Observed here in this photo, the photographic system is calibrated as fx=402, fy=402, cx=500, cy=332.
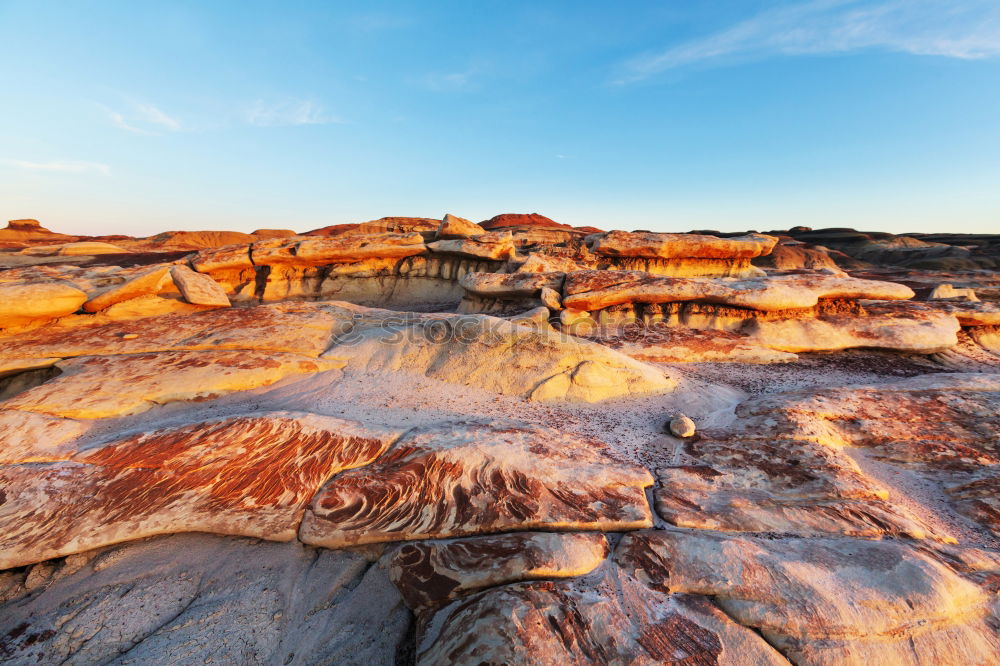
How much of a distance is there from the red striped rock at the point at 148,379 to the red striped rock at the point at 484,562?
361 centimetres

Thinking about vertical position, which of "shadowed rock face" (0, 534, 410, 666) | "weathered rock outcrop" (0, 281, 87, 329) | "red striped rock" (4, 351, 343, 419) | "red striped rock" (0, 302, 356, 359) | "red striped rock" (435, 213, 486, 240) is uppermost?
"red striped rock" (435, 213, 486, 240)

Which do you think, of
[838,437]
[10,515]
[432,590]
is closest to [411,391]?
[432,590]

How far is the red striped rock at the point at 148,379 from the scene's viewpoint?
4.38 metres

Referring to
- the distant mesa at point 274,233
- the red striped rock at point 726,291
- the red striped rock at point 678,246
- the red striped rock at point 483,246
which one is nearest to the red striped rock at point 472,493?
the red striped rock at point 726,291

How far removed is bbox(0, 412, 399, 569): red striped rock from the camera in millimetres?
2979

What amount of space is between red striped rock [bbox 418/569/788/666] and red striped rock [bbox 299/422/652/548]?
597 mm

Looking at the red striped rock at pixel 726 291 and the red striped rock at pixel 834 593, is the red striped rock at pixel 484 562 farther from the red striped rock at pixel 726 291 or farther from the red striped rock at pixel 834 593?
the red striped rock at pixel 726 291

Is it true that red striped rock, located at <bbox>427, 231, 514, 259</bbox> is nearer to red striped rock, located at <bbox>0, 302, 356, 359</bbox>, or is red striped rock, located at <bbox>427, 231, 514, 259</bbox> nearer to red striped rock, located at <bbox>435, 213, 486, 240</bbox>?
red striped rock, located at <bbox>435, 213, 486, 240</bbox>

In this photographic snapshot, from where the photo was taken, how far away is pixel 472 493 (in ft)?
10.2

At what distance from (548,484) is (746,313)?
6176 millimetres

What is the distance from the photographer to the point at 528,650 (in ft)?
6.31

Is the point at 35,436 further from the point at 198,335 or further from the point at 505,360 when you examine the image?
the point at 505,360

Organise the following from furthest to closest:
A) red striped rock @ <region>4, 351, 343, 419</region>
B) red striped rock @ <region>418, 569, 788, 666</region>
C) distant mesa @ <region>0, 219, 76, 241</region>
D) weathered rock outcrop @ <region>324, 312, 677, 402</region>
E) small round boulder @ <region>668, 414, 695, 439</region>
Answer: distant mesa @ <region>0, 219, 76, 241</region> → weathered rock outcrop @ <region>324, 312, 677, 402</region> → red striped rock @ <region>4, 351, 343, 419</region> → small round boulder @ <region>668, 414, 695, 439</region> → red striped rock @ <region>418, 569, 788, 666</region>

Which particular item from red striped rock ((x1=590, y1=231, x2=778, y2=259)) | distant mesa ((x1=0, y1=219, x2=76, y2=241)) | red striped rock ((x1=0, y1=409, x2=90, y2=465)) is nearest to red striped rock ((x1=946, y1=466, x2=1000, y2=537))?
red striped rock ((x1=0, y1=409, x2=90, y2=465))
